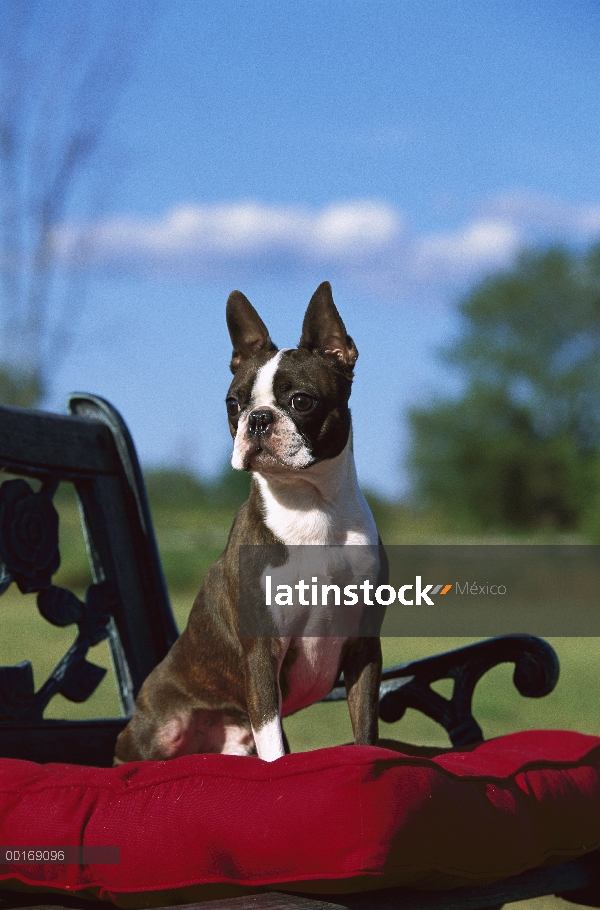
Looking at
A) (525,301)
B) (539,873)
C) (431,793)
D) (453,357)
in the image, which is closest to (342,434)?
(431,793)

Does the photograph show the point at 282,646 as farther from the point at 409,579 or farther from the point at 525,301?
the point at 525,301

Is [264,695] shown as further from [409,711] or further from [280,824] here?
[409,711]

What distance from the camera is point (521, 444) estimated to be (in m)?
16.3

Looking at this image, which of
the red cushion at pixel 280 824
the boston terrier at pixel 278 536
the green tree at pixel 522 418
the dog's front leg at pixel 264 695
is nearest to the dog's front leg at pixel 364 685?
the boston terrier at pixel 278 536

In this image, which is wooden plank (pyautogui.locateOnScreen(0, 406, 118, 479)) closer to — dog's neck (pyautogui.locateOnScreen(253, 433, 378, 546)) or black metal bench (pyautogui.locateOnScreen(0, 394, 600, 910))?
black metal bench (pyautogui.locateOnScreen(0, 394, 600, 910))

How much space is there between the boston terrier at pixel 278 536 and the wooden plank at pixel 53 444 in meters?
0.68

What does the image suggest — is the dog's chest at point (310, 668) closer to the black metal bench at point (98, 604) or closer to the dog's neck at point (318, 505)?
the dog's neck at point (318, 505)

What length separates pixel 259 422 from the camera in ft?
6.33

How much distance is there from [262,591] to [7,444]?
917 mm

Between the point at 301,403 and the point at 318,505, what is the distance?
21 cm

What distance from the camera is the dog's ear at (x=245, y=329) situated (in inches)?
85.0

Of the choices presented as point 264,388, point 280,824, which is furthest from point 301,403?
point 280,824

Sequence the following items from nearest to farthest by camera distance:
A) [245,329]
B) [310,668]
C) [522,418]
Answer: [310,668], [245,329], [522,418]

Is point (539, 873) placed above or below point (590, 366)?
below
